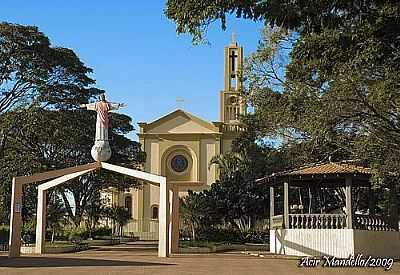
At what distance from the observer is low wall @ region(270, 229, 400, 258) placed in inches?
971

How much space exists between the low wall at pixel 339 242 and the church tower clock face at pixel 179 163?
36450 mm

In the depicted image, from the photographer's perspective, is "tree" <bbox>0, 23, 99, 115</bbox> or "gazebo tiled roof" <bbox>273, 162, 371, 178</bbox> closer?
"gazebo tiled roof" <bbox>273, 162, 371, 178</bbox>

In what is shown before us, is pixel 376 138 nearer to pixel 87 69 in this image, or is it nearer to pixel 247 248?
pixel 247 248

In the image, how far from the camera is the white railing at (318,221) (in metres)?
25.2

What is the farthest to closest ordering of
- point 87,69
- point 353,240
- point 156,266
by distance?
point 87,69
point 353,240
point 156,266

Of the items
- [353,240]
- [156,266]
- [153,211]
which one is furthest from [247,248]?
[153,211]

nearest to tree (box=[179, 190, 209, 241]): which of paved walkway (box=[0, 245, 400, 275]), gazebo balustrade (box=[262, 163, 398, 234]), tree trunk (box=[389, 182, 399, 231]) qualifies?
gazebo balustrade (box=[262, 163, 398, 234])

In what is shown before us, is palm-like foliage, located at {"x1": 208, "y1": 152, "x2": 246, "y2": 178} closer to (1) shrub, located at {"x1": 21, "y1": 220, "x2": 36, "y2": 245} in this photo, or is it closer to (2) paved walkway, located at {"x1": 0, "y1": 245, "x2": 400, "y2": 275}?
(1) shrub, located at {"x1": 21, "y1": 220, "x2": 36, "y2": 245}

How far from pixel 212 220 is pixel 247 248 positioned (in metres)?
6.62

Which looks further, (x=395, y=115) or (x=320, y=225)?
(x=320, y=225)

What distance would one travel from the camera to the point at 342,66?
14125mm

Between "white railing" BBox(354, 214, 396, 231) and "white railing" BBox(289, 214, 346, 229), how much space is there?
0.56 meters

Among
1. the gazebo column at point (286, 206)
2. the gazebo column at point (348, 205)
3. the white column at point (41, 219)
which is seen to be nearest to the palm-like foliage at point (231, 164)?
the gazebo column at point (286, 206)

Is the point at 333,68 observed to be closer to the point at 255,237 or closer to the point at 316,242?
the point at 316,242
